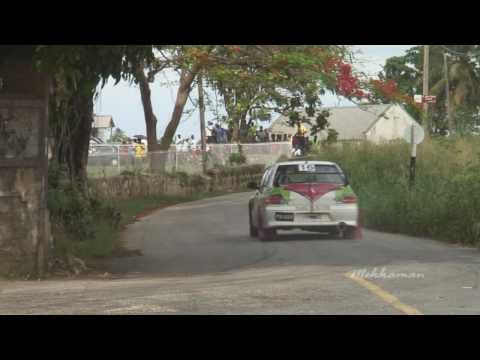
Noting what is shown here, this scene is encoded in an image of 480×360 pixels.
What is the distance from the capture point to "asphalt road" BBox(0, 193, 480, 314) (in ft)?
38.1

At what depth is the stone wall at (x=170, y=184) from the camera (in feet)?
117

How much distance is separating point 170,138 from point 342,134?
35049mm

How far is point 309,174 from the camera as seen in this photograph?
73.5 feet

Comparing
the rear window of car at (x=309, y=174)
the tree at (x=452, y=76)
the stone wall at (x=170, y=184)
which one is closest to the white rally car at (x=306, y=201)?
the rear window of car at (x=309, y=174)

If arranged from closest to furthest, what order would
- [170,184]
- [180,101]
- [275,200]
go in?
[275,200], [180,101], [170,184]

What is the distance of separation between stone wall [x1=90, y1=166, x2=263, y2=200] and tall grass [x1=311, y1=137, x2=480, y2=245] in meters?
4.89

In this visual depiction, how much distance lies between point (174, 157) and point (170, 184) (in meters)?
2.64

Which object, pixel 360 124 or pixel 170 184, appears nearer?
pixel 170 184

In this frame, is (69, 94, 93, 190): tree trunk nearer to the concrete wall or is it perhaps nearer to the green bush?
the green bush

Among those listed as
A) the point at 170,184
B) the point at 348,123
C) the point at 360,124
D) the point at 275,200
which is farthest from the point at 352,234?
the point at 348,123

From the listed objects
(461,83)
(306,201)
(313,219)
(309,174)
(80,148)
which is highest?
(461,83)

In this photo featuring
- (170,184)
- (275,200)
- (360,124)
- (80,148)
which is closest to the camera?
(275,200)

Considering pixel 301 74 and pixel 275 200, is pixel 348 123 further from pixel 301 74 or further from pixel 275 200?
pixel 275 200

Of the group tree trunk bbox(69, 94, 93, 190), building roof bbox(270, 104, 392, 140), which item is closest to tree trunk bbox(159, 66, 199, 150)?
tree trunk bbox(69, 94, 93, 190)
